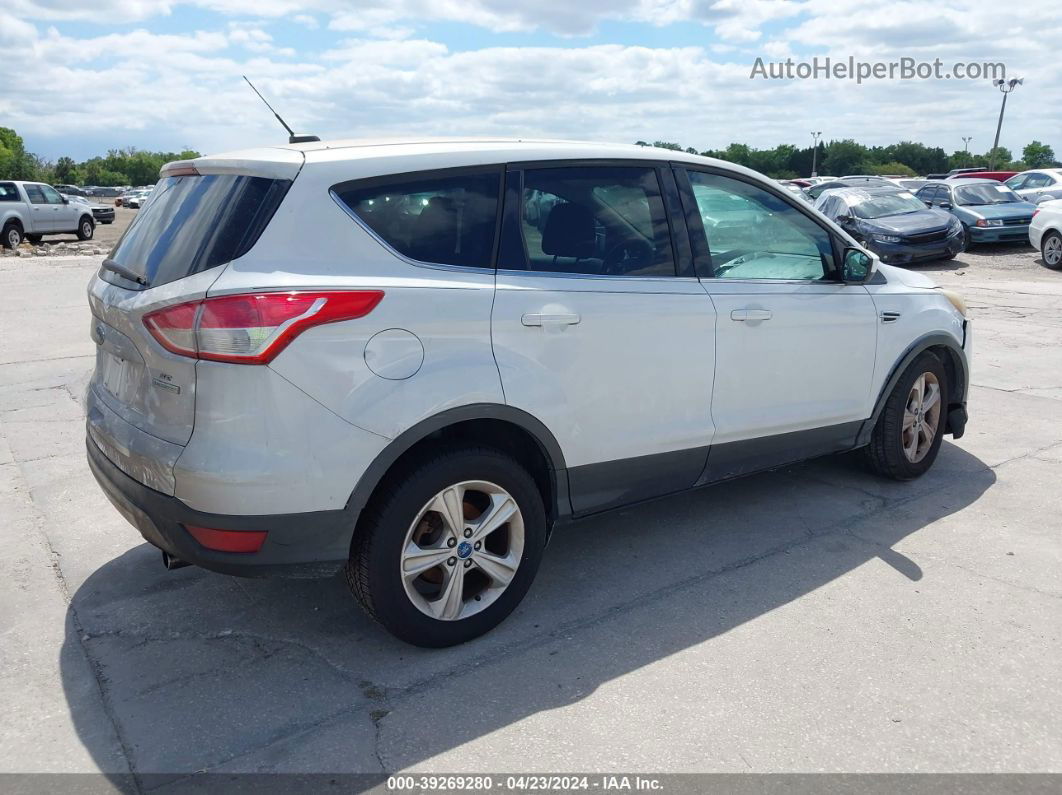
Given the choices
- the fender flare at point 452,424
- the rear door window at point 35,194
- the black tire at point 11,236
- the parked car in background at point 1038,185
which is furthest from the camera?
the rear door window at point 35,194

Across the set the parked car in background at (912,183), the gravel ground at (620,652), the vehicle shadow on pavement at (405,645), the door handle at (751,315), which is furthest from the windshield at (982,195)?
the door handle at (751,315)

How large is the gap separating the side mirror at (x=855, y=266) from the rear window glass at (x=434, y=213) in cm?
208

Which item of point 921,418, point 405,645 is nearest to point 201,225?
point 405,645

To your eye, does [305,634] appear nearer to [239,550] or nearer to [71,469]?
[239,550]

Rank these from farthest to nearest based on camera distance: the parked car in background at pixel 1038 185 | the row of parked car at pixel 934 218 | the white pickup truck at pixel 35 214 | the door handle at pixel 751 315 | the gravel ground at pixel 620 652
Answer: the white pickup truck at pixel 35 214
the parked car in background at pixel 1038 185
the row of parked car at pixel 934 218
the door handle at pixel 751 315
the gravel ground at pixel 620 652

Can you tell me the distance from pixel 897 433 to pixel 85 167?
5232 inches

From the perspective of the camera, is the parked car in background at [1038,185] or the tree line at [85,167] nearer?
the parked car in background at [1038,185]

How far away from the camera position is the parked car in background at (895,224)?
17.4 metres

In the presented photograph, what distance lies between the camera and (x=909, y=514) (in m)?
4.79

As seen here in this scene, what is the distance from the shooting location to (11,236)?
79.0ft

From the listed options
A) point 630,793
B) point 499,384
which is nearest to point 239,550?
point 499,384

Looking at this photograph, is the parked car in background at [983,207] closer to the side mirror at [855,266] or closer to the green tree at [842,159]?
the side mirror at [855,266]

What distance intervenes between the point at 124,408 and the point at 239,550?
758 millimetres

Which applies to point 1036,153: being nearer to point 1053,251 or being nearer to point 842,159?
point 842,159
